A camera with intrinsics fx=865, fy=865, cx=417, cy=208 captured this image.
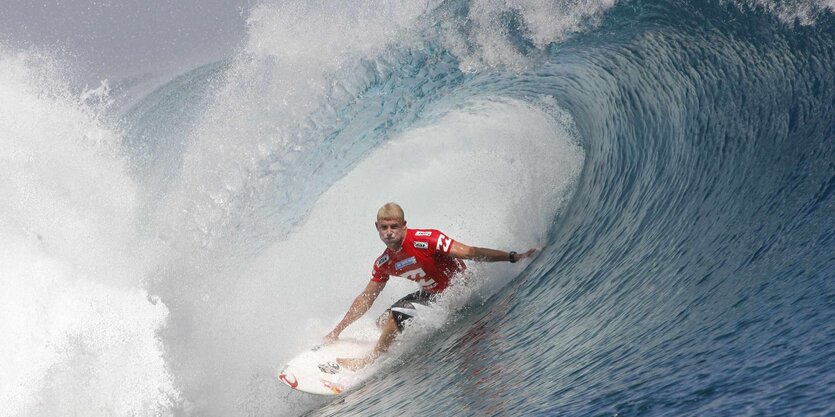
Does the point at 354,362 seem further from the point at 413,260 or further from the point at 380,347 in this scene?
the point at 413,260

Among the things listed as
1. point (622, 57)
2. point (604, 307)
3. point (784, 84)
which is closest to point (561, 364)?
point (604, 307)

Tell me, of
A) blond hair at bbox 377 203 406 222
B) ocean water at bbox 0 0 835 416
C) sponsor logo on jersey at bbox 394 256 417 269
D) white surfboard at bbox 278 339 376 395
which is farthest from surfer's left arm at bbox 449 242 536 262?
white surfboard at bbox 278 339 376 395

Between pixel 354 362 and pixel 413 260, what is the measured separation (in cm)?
98

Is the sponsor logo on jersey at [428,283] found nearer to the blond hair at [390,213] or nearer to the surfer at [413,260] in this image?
the surfer at [413,260]

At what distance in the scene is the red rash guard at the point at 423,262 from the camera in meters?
7.20

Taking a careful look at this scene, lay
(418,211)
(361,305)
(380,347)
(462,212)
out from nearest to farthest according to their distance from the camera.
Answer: (380,347)
(361,305)
(462,212)
(418,211)

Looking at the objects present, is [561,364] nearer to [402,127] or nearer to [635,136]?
[635,136]

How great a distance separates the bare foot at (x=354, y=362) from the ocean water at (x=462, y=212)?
0.66 feet

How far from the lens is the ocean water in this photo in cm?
466

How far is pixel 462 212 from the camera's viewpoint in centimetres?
1038

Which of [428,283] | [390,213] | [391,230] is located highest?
[390,213]

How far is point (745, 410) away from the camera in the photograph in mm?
3125

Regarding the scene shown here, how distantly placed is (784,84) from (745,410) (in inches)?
181

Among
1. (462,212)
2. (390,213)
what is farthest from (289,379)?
(462,212)
